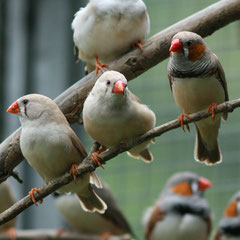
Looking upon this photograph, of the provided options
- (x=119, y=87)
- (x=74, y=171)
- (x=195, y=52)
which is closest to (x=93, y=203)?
(x=74, y=171)

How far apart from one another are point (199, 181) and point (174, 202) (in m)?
0.21

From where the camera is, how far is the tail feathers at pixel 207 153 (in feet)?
7.12

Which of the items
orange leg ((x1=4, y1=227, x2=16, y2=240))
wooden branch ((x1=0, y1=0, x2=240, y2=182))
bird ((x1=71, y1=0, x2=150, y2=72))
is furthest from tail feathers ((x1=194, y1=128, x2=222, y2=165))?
orange leg ((x1=4, y1=227, x2=16, y2=240))

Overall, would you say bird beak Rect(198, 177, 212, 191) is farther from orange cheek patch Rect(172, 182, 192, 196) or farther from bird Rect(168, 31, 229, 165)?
bird Rect(168, 31, 229, 165)

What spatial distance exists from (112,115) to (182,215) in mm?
1751

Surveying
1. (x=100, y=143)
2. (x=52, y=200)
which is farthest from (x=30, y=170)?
(x=100, y=143)

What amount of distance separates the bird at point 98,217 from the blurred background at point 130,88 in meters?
0.42

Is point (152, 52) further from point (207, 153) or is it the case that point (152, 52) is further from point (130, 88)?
point (130, 88)

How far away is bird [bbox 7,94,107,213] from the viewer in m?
1.88

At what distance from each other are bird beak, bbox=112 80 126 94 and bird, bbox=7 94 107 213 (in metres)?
0.29

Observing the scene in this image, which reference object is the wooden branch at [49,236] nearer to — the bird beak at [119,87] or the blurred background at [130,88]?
the blurred background at [130,88]

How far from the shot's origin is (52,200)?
4082mm

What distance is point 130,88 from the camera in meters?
4.32

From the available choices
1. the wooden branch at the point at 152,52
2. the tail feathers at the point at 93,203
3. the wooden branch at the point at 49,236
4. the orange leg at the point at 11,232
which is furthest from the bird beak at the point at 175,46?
the orange leg at the point at 11,232
